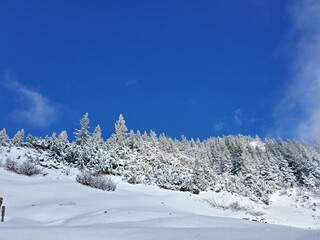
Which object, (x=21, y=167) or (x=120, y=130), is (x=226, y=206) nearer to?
(x=21, y=167)

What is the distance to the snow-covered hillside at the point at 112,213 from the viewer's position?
8.39 meters

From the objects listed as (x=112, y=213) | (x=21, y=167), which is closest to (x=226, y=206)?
(x=112, y=213)

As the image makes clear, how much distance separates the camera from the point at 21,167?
66.5ft

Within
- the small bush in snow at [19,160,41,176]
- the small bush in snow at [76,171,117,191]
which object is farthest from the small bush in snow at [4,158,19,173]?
the small bush in snow at [76,171,117,191]

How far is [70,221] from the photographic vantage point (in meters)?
11.4

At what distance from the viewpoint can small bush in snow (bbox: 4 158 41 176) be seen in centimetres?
2023

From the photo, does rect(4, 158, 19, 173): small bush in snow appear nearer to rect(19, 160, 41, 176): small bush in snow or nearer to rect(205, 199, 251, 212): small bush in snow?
rect(19, 160, 41, 176): small bush in snow

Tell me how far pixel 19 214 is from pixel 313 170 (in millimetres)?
58667

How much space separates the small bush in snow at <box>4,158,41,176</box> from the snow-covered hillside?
1.21ft

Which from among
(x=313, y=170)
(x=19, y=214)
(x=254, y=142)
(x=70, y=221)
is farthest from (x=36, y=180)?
(x=254, y=142)

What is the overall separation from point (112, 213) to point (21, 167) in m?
10.1

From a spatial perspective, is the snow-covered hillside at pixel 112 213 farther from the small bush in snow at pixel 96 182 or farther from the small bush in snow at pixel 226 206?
the small bush in snow at pixel 96 182

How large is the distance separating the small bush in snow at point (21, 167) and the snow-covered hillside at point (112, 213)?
369 mm

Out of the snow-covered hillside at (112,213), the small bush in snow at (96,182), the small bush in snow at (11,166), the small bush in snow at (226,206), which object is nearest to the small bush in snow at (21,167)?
the small bush in snow at (11,166)
